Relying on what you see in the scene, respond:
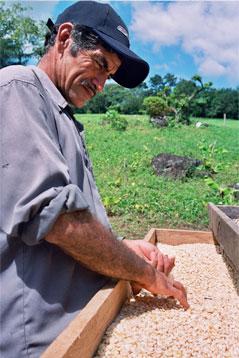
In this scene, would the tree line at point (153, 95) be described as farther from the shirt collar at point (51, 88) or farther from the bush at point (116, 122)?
the shirt collar at point (51, 88)

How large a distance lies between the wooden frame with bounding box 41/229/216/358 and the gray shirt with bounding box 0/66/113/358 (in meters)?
0.12

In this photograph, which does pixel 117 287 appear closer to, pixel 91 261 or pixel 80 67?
pixel 91 261

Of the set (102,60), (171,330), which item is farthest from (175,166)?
(171,330)

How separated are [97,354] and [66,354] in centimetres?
42

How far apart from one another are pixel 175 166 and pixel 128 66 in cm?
915

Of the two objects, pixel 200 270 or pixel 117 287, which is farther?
pixel 200 270

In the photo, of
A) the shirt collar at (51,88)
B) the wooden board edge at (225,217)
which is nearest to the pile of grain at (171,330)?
the wooden board edge at (225,217)

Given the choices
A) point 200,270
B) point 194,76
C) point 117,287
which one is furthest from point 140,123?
point 117,287

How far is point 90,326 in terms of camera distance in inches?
66.9

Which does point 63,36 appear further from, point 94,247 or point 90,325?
point 90,325

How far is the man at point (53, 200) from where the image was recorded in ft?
5.36

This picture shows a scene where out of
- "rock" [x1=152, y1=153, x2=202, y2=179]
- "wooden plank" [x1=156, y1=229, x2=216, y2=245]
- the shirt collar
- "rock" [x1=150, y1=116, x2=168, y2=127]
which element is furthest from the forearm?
"rock" [x1=150, y1=116, x2=168, y2=127]

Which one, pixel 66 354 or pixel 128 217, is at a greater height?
pixel 66 354

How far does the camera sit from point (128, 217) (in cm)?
767
